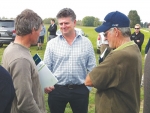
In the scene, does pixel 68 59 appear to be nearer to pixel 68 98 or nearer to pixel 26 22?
pixel 68 98

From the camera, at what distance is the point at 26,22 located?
2340 millimetres

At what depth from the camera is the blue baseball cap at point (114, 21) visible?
266 centimetres

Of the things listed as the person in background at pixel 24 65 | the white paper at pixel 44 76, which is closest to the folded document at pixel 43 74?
the white paper at pixel 44 76

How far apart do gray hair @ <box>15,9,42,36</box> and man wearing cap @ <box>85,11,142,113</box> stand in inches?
27.8

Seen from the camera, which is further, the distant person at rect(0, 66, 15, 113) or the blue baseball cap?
the blue baseball cap

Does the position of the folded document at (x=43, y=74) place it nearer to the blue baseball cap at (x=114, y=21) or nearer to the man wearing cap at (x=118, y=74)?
the man wearing cap at (x=118, y=74)

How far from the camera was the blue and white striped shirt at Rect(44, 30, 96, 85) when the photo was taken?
346 centimetres

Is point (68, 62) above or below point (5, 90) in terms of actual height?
below

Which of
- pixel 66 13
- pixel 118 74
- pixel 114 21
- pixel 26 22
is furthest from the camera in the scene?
pixel 66 13

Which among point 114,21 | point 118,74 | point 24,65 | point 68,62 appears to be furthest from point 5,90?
point 68,62

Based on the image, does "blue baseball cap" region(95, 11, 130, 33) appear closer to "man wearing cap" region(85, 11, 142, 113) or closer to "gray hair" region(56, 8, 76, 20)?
"man wearing cap" region(85, 11, 142, 113)

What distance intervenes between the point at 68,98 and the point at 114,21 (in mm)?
1315

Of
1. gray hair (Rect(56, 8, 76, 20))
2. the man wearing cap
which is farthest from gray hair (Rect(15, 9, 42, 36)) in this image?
gray hair (Rect(56, 8, 76, 20))

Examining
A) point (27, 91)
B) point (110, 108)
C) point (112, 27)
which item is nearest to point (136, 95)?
point (110, 108)
